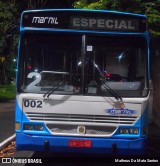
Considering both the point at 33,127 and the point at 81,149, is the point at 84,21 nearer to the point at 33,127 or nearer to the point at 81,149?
the point at 33,127

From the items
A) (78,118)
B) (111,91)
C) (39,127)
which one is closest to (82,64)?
(111,91)

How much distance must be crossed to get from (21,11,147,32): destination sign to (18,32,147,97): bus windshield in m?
0.17

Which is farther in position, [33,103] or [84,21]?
[84,21]

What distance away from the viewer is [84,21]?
811cm

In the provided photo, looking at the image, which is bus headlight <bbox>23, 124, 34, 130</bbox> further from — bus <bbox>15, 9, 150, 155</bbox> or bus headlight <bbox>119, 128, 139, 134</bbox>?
bus headlight <bbox>119, 128, 139, 134</bbox>

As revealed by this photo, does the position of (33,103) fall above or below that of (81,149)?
above

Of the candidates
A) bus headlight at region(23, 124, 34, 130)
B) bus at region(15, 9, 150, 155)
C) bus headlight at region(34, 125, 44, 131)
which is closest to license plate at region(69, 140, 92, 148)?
bus at region(15, 9, 150, 155)

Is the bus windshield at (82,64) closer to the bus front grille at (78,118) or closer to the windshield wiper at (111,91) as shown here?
the windshield wiper at (111,91)

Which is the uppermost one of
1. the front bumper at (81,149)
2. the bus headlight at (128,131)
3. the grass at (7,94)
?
the bus headlight at (128,131)

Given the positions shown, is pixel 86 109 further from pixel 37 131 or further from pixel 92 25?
pixel 92 25

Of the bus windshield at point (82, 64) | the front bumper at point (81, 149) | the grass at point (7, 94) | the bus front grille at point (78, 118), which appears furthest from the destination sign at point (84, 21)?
the grass at point (7, 94)

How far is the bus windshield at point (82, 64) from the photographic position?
786 cm

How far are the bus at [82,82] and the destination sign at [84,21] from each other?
A: 19 millimetres

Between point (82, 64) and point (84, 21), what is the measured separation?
850mm
